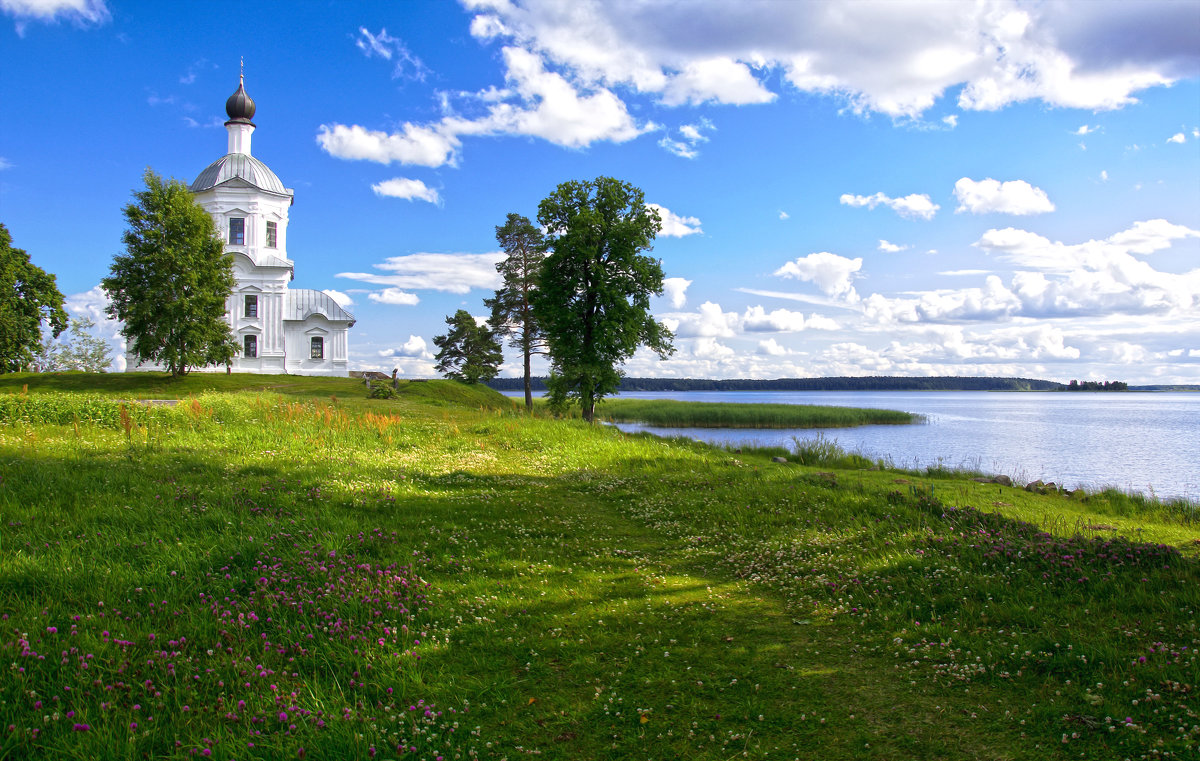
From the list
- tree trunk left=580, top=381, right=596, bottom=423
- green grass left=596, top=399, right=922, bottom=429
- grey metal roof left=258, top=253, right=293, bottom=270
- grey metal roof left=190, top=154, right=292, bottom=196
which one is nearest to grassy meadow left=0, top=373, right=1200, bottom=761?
tree trunk left=580, top=381, right=596, bottom=423

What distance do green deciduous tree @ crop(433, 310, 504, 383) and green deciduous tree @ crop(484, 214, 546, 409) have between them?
10.3 ft

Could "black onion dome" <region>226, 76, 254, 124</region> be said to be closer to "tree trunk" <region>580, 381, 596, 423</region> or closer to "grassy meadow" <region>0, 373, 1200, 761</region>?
"tree trunk" <region>580, 381, 596, 423</region>

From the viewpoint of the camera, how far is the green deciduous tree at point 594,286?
3538cm

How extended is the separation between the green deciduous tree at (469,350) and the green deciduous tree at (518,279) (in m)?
3.12

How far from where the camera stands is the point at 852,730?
15.3 feet

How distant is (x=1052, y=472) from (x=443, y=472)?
77.1ft

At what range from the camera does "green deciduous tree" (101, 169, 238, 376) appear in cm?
3991

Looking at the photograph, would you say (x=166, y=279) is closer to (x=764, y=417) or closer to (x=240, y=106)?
(x=240, y=106)

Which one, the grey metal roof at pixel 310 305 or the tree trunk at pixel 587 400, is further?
the grey metal roof at pixel 310 305

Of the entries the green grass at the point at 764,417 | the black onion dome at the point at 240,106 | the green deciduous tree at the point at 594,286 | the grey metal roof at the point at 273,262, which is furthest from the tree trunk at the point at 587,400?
the black onion dome at the point at 240,106

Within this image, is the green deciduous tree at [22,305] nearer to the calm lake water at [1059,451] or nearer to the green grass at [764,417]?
the green grass at [764,417]

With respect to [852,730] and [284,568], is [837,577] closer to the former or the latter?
[852,730]

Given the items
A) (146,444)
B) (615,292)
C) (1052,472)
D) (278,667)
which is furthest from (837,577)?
(615,292)

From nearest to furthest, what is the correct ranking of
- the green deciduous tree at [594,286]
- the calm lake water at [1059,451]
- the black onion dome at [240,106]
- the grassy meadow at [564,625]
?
the grassy meadow at [564,625]
the calm lake water at [1059,451]
the green deciduous tree at [594,286]
the black onion dome at [240,106]
